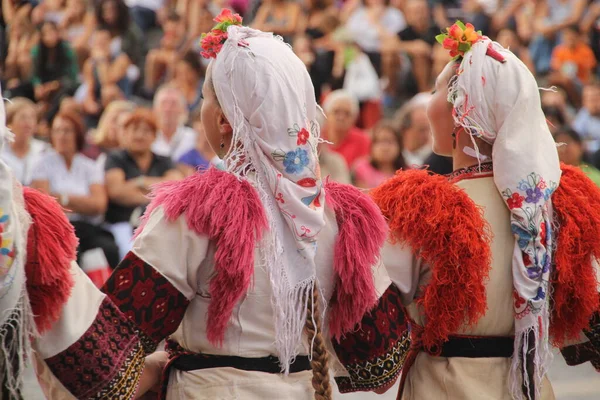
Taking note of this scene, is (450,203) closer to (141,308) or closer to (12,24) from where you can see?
(141,308)

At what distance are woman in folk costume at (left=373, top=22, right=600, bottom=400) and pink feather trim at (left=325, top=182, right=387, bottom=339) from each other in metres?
0.22

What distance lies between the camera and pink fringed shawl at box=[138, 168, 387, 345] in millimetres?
2279

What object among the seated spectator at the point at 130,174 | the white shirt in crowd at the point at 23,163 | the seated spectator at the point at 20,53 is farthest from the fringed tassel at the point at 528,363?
the seated spectator at the point at 20,53

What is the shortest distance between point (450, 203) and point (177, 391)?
0.94 meters

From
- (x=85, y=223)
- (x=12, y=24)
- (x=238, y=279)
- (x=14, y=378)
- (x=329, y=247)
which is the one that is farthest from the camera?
(x=12, y=24)

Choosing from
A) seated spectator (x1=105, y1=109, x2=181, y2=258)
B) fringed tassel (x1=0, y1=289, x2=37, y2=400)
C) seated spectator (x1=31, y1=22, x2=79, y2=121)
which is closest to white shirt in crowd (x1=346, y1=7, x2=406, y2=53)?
seated spectator (x1=31, y1=22, x2=79, y2=121)

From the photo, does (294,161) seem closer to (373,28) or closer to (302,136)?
(302,136)

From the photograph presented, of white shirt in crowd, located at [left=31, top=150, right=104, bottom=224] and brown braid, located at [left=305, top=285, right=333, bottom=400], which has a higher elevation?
brown braid, located at [left=305, top=285, right=333, bottom=400]

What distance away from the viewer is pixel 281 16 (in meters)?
10.4

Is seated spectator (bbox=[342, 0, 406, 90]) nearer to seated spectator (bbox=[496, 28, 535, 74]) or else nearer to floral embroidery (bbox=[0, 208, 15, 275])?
seated spectator (bbox=[496, 28, 535, 74])

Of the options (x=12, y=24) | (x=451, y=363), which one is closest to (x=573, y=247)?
(x=451, y=363)

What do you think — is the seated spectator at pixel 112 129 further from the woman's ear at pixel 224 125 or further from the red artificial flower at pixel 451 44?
the woman's ear at pixel 224 125

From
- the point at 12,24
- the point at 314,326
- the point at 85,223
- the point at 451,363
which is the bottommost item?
the point at 85,223

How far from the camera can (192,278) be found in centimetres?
232
